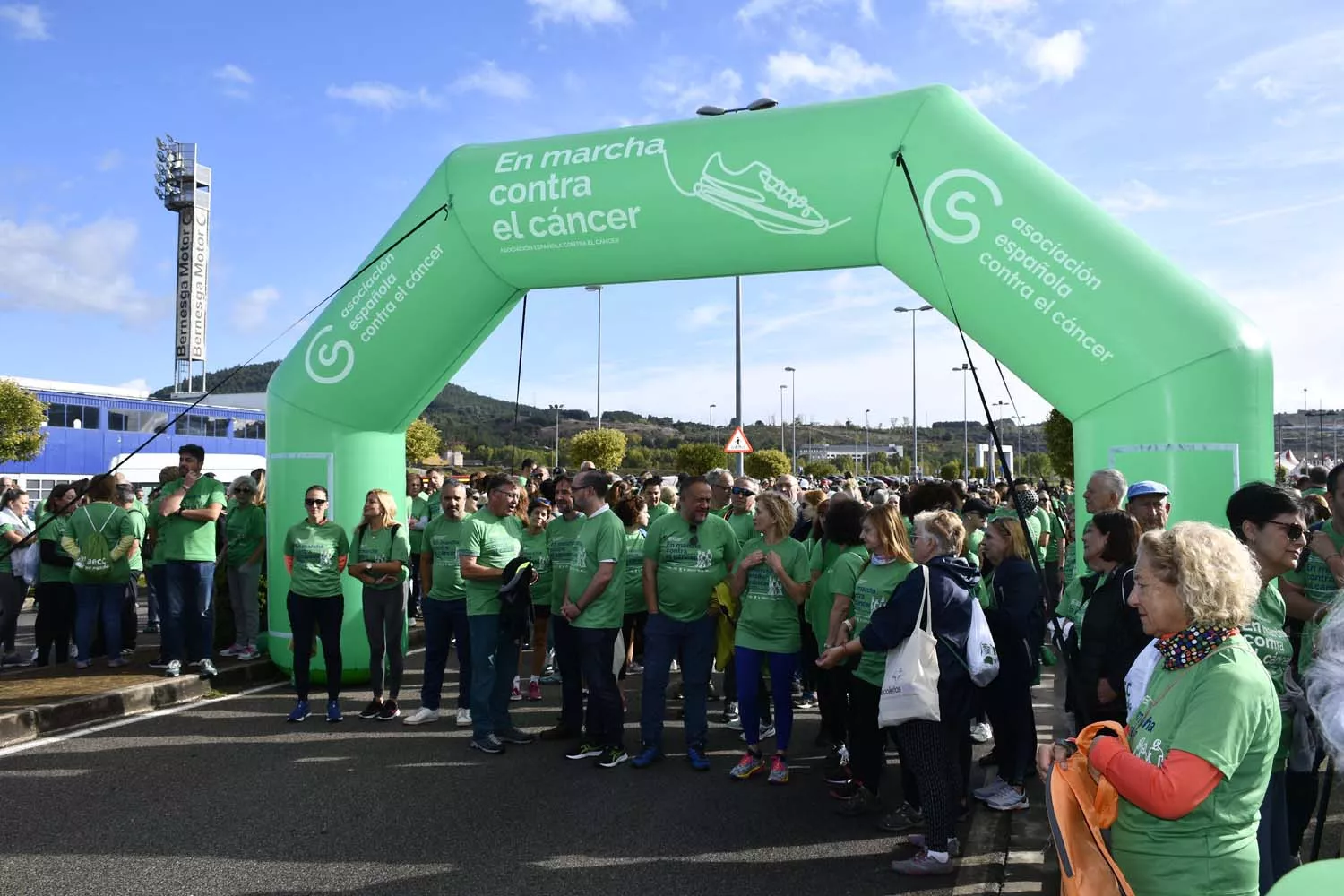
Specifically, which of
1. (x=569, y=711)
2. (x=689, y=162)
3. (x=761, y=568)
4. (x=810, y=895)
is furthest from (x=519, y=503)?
(x=810, y=895)

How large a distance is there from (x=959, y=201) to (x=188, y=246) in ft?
243

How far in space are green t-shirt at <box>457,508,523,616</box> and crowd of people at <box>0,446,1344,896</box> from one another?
19 mm

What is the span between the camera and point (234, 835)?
4922 millimetres

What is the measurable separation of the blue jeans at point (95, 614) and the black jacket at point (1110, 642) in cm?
800

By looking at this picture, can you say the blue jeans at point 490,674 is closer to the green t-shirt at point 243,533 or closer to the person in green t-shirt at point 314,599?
the person in green t-shirt at point 314,599

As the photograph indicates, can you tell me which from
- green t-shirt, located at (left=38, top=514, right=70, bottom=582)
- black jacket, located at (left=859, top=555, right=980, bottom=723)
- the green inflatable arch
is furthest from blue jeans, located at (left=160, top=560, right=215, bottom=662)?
black jacket, located at (left=859, top=555, right=980, bottom=723)

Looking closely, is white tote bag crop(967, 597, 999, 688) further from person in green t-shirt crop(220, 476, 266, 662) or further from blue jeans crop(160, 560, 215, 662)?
person in green t-shirt crop(220, 476, 266, 662)

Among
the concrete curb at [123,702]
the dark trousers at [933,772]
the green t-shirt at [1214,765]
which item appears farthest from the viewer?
the concrete curb at [123,702]

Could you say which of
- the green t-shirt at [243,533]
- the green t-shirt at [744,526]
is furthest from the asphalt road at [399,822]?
the green t-shirt at [243,533]

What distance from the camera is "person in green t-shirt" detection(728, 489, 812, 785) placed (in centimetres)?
599

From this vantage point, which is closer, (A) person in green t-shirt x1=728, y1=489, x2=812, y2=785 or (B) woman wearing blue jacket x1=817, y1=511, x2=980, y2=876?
(B) woman wearing blue jacket x1=817, y1=511, x2=980, y2=876

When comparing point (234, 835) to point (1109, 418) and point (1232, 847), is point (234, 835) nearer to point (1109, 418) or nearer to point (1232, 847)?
point (1232, 847)

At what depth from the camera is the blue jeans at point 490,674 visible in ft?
21.6

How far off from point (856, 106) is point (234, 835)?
5.77 m
